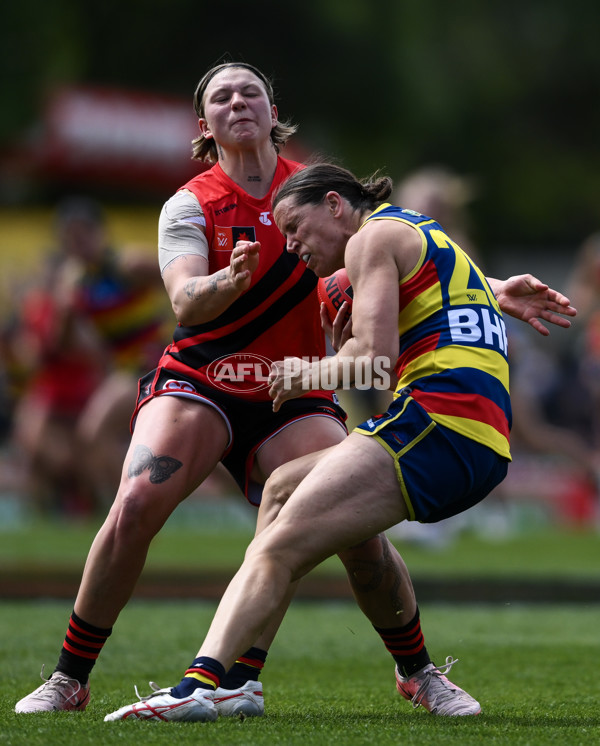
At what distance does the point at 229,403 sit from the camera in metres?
5.10

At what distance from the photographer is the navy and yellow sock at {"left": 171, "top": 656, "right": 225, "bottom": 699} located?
4.23m

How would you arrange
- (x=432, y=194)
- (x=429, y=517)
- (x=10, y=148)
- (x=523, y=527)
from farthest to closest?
(x=10, y=148), (x=523, y=527), (x=432, y=194), (x=429, y=517)

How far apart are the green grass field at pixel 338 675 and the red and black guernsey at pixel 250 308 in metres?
1.29

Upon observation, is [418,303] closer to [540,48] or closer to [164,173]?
[164,173]

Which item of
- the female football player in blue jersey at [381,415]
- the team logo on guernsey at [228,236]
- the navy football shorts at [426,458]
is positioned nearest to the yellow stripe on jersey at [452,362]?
the female football player in blue jersey at [381,415]

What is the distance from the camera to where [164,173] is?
28.1 meters

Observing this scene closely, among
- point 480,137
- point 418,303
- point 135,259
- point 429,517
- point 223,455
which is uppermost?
point 480,137

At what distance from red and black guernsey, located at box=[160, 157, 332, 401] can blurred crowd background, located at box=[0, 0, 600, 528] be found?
559 cm

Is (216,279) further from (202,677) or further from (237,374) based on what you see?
(202,677)

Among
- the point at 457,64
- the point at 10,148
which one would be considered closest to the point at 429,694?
the point at 10,148

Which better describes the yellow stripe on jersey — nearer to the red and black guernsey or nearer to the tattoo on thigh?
the red and black guernsey

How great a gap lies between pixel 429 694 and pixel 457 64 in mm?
28607

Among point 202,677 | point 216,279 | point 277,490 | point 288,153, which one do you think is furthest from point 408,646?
point 288,153

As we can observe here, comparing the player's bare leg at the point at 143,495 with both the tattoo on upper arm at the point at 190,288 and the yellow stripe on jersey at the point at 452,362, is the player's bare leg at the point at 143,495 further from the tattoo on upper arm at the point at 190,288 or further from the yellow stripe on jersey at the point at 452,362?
the yellow stripe on jersey at the point at 452,362
